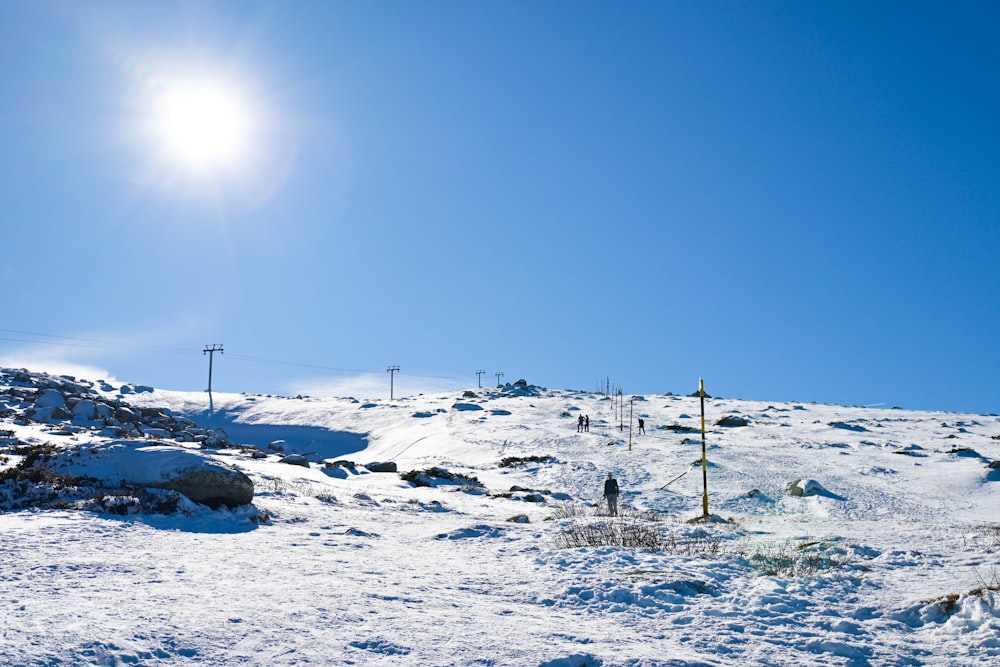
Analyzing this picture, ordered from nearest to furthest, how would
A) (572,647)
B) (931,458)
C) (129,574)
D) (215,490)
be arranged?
(572,647) < (129,574) < (215,490) < (931,458)

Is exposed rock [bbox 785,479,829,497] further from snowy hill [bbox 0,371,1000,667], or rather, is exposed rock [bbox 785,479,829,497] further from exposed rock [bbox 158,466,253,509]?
exposed rock [bbox 158,466,253,509]

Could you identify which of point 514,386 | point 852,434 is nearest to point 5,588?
point 852,434

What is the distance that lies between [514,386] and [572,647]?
94.9 meters

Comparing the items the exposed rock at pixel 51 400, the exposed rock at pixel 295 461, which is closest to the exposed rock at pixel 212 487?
the exposed rock at pixel 295 461

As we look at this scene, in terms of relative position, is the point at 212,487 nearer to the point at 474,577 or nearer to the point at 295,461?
the point at 474,577

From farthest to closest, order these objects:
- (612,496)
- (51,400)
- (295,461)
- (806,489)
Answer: (51,400)
(295,461)
(806,489)
(612,496)

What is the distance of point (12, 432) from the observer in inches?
899

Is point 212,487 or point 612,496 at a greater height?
point 212,487

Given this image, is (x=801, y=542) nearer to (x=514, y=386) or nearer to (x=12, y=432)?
(x=12, y=432)

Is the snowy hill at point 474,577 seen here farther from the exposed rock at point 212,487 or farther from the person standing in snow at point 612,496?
the person standing in snow at point 612,496

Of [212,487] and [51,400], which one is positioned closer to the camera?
[212,487]

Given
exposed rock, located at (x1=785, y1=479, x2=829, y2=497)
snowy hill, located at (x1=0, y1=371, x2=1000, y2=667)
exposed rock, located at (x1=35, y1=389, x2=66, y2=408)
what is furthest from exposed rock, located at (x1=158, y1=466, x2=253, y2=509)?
exposed rock, located at (x1=35, y1=389, x2=66, y2=408)

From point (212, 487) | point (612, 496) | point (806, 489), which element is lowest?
point (806, 489)

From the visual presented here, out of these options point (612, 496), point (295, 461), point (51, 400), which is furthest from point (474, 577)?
point (51, 400)
